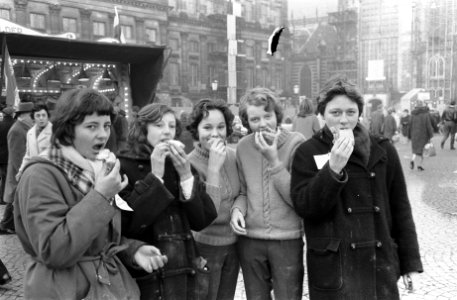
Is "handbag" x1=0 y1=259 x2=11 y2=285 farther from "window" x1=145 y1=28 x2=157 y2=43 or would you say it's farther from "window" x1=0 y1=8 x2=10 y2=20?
"window" x1=145 y1=28 x2=157 y2=43

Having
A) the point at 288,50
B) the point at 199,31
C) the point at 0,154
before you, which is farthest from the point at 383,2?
the point at 0,154

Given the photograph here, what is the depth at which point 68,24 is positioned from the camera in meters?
33.4

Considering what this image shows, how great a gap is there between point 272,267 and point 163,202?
875 mm

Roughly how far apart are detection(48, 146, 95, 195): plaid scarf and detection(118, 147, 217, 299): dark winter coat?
313 mm

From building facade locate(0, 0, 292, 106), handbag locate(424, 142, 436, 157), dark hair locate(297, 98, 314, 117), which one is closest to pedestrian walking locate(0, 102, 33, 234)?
dark hair locate(297, 98, 314, 117)

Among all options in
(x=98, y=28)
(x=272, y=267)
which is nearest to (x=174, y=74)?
(x=98, y=28)

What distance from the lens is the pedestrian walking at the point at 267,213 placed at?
2764 mm

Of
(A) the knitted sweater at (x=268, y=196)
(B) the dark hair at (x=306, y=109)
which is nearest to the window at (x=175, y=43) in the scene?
(B) the dark hair at (x=306, y=109)

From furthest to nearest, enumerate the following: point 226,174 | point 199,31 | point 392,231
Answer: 1. point 199,31
2. point 226,174
3. point 392,231

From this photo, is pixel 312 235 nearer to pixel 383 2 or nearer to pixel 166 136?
pixel 166 136

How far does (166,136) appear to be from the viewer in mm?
2537

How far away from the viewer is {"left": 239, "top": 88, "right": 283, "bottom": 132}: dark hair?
9.21ft

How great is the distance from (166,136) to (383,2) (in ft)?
173

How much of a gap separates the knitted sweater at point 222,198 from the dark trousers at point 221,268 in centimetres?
4
